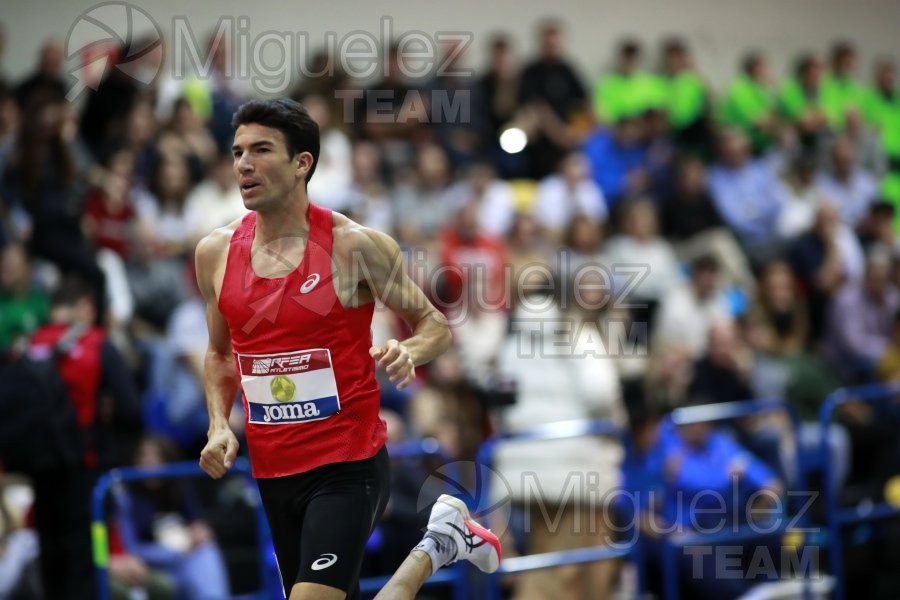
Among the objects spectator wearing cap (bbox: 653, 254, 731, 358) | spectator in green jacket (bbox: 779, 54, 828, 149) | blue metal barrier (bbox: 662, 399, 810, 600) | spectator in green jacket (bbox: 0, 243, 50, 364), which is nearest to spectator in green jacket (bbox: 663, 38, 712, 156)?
spectator in green jacket (bbox: 779, 54, 828, 149)

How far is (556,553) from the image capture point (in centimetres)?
902

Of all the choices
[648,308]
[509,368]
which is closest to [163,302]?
[509,368]

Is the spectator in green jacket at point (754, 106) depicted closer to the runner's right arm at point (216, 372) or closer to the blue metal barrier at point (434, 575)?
the blue metal barrier at point (434, 575)

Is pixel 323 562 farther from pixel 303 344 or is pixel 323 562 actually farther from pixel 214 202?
pixel 214 202

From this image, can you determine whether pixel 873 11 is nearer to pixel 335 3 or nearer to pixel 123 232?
pixel 335 3

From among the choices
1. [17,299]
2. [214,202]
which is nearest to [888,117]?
[214,202]

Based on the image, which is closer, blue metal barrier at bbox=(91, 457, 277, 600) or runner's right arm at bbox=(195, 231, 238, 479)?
runner's right arm at bbox=(195, 231, 238, 479)

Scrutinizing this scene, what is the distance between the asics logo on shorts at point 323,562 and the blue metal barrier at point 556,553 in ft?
11.3

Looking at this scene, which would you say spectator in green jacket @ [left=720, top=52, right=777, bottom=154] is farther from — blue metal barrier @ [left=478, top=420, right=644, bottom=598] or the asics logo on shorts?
the asics logo on shorts

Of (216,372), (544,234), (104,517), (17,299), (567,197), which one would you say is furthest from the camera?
(567,197)

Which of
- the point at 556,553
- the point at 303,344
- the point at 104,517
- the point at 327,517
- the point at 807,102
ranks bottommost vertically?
the point at 556,553

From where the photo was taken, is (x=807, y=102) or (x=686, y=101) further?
(x=807, y=102)

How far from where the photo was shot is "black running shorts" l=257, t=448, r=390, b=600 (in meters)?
5.12

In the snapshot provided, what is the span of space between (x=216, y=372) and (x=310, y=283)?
2.26ft
